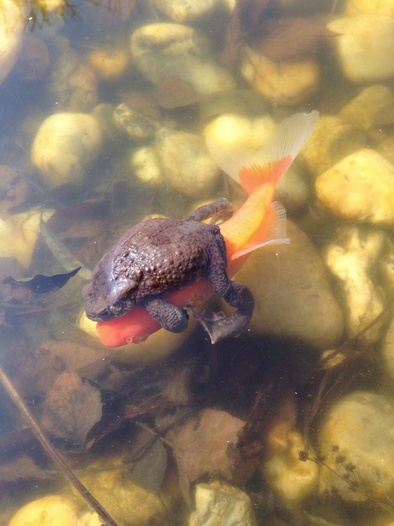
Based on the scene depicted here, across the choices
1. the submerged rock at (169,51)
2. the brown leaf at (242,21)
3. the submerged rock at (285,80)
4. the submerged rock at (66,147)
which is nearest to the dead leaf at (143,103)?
the submerged rock at (169,51)

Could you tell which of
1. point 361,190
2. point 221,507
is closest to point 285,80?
point 361,190

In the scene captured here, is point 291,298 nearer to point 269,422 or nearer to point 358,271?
point 358,271

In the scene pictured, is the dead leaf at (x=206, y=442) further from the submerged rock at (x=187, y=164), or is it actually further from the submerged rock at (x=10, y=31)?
the submerged rock at (x=10, y=31)

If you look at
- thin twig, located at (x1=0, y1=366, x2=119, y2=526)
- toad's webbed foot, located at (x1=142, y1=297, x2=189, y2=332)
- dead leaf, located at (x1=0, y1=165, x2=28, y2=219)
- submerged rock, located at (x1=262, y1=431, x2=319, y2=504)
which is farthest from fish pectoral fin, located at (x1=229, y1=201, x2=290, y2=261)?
dead leaf, located at (x1=0, y1=165, x2=28, y2=219)

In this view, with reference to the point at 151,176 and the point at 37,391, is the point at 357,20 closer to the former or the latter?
the point at 151,176

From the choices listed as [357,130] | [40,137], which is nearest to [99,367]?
[40,137]

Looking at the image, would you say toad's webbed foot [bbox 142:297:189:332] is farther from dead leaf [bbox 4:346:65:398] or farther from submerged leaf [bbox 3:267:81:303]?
dead leaf [bbox 4:346:65:398]

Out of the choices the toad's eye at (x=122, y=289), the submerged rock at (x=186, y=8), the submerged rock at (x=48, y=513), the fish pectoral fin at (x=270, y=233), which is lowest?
the submerged rock at (x=48, y=513)
